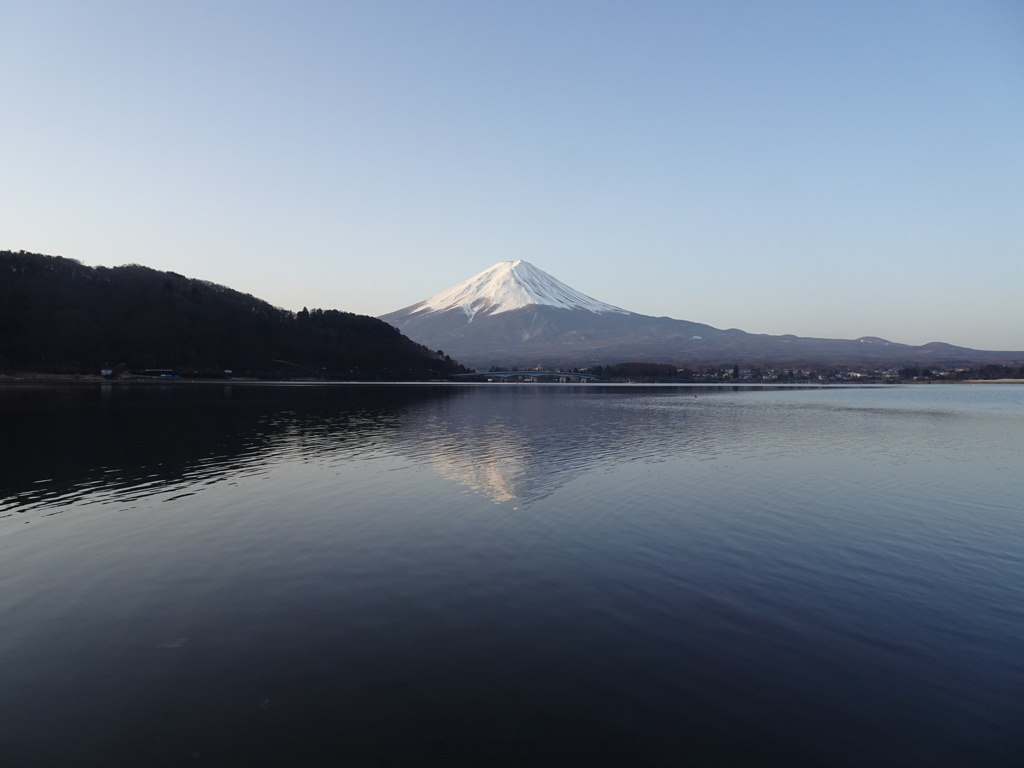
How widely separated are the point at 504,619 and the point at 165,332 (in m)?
151

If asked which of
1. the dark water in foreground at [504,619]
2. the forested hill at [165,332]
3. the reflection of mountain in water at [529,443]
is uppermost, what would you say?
the forested hill at [165,332]

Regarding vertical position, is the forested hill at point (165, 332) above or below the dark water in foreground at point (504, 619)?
above

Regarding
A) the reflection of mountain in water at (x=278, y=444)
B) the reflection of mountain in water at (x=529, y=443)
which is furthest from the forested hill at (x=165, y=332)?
the reflection of mountain in water at (x=529, y=443)

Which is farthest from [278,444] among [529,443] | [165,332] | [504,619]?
[165,332]

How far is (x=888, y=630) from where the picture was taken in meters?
9.33

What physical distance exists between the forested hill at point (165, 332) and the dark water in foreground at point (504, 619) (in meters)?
120

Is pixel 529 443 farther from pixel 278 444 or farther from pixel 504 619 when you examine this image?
pixel 504 619

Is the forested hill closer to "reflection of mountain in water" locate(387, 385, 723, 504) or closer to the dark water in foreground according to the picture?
"reflection of mountain in water" locate(387, 385, 723, 504)

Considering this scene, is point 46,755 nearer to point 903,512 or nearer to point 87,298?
point 903,512

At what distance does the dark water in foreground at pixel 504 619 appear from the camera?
6.41 meters

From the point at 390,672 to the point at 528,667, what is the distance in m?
1.82

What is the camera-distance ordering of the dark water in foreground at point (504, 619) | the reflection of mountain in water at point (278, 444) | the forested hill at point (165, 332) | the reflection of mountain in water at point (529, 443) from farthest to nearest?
1. the forested hill at point (165, 332)
2. the reflection of mountain in water at point (529, 443)
3. the reflection of mountain in water at point (278, 444)
4. the dark water in foreground at point (504, 619)

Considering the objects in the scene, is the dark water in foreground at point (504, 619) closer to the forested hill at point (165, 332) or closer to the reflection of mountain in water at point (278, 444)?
the reflection of mountain in water at point (278, 444)

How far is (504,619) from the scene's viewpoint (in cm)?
949
